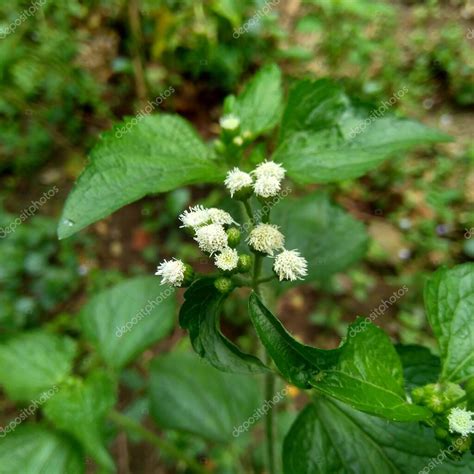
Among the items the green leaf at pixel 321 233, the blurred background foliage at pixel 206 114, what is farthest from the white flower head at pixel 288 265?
the blurred background foliage at pixel 206 114

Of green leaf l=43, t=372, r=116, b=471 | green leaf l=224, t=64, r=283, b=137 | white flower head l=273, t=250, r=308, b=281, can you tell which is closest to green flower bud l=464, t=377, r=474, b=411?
white flower head l=273, t=250, r=308, b=281

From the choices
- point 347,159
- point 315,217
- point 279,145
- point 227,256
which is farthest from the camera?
point 315,217

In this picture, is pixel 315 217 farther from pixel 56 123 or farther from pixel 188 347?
pixel 56 123

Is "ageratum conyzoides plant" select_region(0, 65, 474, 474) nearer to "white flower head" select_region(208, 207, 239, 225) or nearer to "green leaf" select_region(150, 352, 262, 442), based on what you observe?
"white flower head" select_region(208, 207, 239, 225)

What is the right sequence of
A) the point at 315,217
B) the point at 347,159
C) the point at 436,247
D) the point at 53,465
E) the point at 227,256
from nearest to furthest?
the point at 227,256
the point at 347,159
the point at 53,465
the point at 315,217
the point at 436,247

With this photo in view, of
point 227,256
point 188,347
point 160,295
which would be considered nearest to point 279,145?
point 227,256
